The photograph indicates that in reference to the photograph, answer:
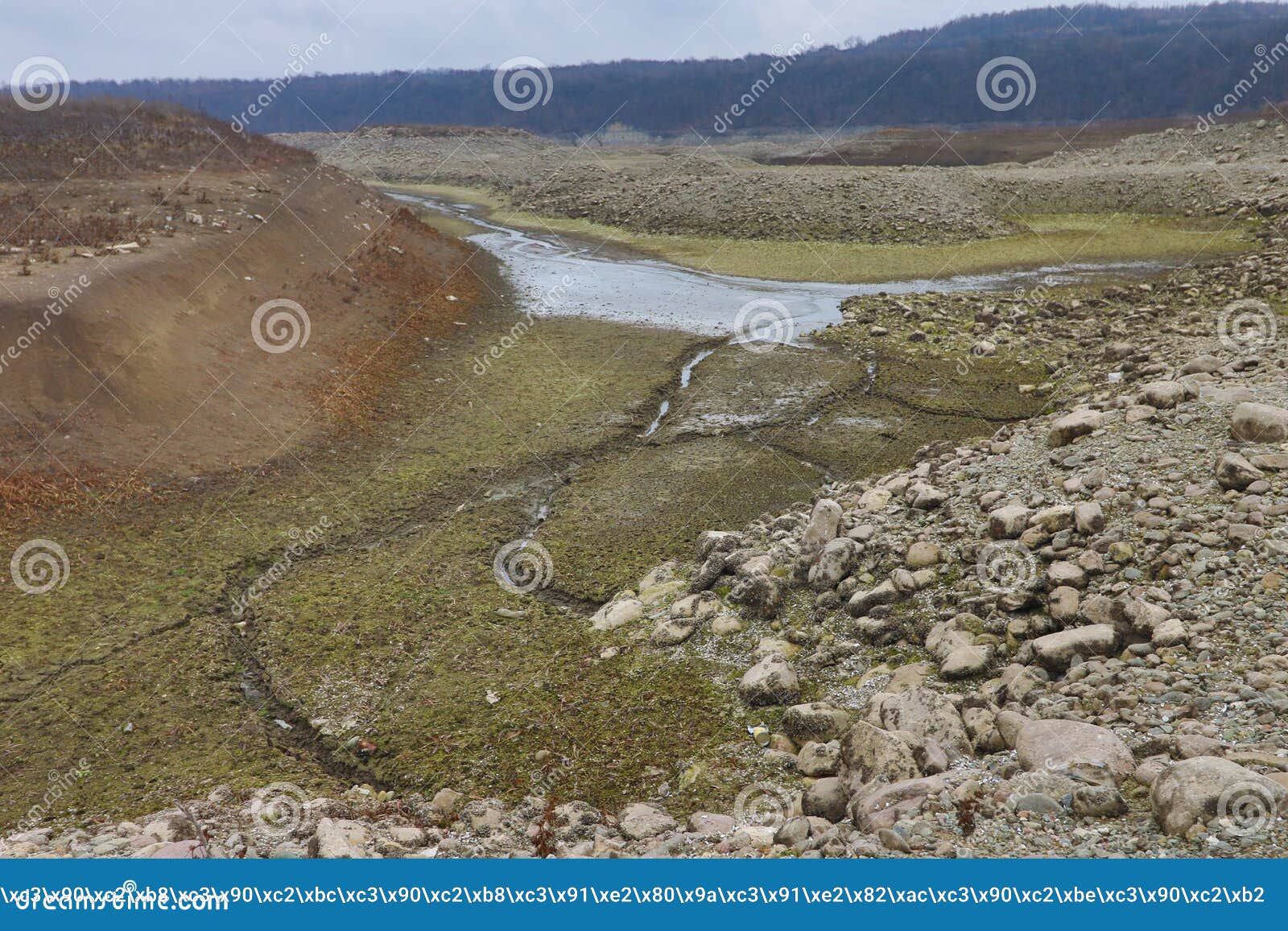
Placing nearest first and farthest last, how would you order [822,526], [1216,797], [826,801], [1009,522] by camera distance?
1. [1216,797]
2. [826,801]
3. [1009,522]
4. [822,526]

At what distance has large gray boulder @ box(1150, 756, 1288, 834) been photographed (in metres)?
4.54

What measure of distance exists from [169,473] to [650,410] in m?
8.07

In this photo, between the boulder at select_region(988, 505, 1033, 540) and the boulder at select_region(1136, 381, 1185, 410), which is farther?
the boulder at select_region(1136, 381, 1185, 410)

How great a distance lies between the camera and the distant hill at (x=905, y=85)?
10331cm

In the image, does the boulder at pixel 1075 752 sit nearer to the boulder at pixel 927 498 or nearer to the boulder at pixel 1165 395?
the boulder at pixel 927 498

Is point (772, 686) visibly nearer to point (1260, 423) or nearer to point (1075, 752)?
point (1075, 752)

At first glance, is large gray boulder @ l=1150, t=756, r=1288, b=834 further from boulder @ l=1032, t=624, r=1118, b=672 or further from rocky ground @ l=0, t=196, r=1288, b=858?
boulder @ l=1032, t=624, r=1118, b=672

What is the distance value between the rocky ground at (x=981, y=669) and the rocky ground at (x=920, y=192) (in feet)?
89.0

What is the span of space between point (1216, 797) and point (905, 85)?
131 m

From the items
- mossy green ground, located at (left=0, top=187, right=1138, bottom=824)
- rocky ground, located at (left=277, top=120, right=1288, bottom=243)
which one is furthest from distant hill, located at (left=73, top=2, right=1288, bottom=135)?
mossy green ground, located at (left=0, top=187, right=1138, bottom=824)

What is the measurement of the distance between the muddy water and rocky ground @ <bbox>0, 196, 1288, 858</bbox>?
482 inches

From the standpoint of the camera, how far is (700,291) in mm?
27844

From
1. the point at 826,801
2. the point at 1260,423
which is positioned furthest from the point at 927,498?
the point at 826,801

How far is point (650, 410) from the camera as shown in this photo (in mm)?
16969
